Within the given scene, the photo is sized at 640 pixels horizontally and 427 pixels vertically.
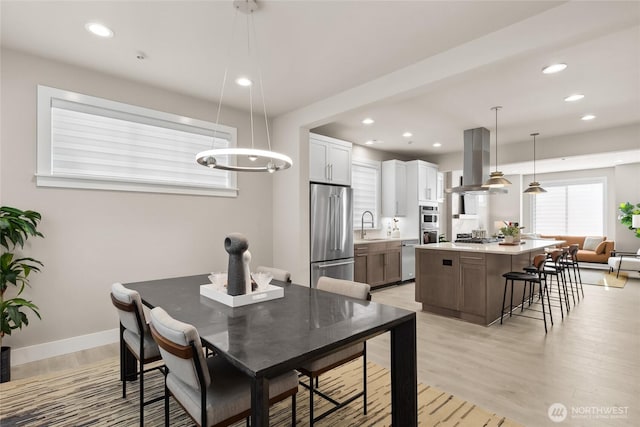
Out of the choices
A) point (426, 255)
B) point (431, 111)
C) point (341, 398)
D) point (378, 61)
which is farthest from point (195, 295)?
point (431, 111)

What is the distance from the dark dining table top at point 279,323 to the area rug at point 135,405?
752mm

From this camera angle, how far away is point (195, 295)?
7.08 ft

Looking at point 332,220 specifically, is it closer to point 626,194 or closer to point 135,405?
point 135,405

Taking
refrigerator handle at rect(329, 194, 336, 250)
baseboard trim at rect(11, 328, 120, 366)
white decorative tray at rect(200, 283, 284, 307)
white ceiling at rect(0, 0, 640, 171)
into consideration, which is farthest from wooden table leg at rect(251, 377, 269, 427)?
refrigerator handle at rect(329, 194, 336, 250)

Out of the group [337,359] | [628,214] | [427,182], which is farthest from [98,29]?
[628,214]

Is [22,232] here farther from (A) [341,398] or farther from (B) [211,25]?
(A) [341,398]

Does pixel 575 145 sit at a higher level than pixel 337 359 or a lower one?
higher

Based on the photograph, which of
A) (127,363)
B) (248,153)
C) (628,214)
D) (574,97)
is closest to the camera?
(248,153)

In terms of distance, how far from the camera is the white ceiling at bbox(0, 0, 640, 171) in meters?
2.23

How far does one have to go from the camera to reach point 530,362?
280 cm

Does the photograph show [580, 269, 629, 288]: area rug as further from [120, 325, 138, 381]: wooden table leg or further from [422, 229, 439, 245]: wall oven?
[120, 325, 138, 381]: wooden table leg

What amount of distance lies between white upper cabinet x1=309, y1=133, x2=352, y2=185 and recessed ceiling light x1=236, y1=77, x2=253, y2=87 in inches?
57.6

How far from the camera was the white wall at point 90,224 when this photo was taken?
2820 mm

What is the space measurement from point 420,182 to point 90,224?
5.56 metres
